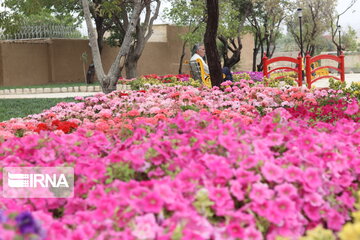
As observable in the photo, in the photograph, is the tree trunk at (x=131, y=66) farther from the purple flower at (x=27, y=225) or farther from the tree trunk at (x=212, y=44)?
the purple flower at (x=27, y=225)

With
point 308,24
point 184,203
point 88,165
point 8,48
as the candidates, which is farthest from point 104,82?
point 308,24

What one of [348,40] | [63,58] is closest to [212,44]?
[63,58]

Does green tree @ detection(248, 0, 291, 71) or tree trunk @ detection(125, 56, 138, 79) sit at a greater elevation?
green tree @ detection(248, 0, 291, 71)

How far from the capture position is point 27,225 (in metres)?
1.63

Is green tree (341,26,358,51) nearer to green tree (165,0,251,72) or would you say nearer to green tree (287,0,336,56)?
green tree (287,0,336,56)

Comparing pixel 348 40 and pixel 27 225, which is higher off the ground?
pixel 348 40

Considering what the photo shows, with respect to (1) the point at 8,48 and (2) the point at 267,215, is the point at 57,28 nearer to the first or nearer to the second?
(1) the point at 8,48

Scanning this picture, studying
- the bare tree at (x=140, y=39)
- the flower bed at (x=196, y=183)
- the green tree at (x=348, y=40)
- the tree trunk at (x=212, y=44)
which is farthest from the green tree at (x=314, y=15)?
the flower bed at (x=196, y=183)

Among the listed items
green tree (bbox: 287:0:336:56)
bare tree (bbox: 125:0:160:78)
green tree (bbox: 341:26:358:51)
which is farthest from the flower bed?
green tree (bbox: 341:26:358:51)

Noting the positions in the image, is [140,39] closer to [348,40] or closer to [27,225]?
[27,225]

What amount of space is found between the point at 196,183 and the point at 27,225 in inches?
33.8

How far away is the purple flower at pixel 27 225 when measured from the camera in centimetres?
161

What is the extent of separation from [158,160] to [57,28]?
82.9ft

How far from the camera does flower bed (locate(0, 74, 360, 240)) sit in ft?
6.82
